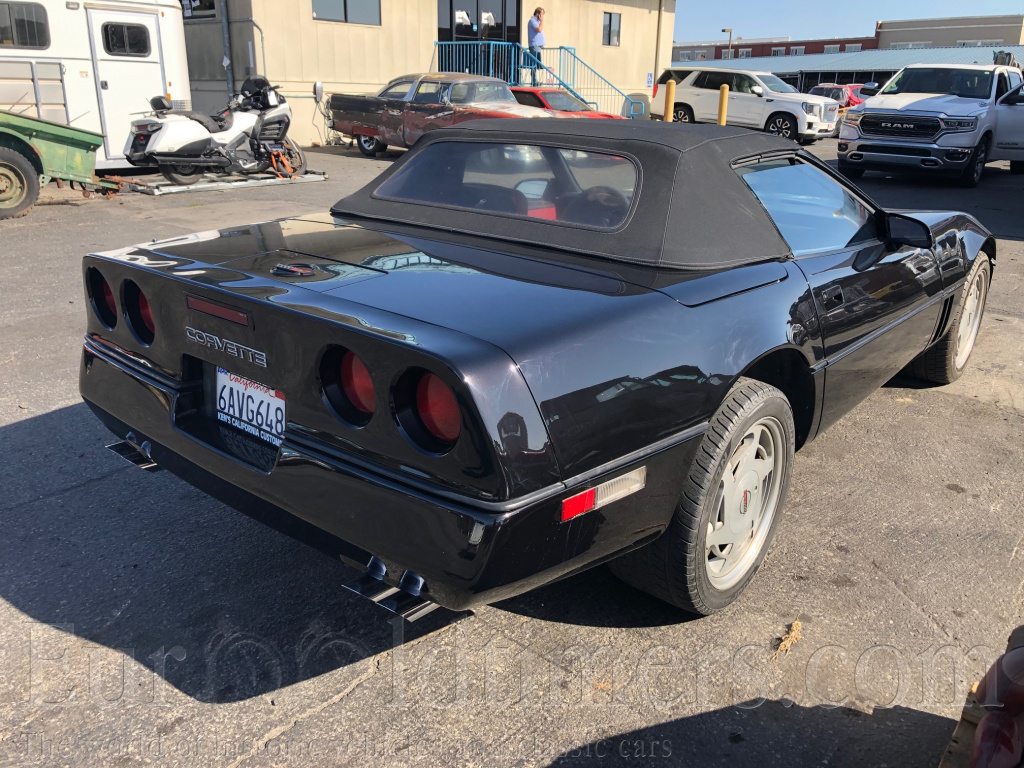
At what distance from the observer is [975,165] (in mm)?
13406

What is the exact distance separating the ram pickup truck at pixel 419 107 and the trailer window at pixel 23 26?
245 inches

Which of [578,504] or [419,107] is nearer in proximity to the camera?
[578,504]

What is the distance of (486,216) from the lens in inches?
120

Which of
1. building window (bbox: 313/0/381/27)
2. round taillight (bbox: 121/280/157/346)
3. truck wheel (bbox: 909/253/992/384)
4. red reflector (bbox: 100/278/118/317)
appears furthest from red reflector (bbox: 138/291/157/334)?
building window (bbox: 313/0/381/27)

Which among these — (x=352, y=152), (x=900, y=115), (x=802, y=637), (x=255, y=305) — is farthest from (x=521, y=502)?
(x=352, y=152)

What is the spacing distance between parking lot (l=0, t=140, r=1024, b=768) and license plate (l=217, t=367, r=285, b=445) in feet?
2.21

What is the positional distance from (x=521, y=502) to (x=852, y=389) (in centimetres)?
200

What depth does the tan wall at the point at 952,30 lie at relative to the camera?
56.9m

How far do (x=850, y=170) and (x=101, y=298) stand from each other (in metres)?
13.9

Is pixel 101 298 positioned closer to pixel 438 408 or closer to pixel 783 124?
pixel 438 408

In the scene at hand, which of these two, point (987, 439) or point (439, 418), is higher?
point (439, 418)

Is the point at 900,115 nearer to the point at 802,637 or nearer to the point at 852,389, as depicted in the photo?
the point at 852,389

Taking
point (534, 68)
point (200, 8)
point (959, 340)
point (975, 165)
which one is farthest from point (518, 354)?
point (534, 68)

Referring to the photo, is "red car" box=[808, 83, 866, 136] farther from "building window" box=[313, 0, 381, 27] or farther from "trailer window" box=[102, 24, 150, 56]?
"trailer window" box=[102, 24, 150, 56]
